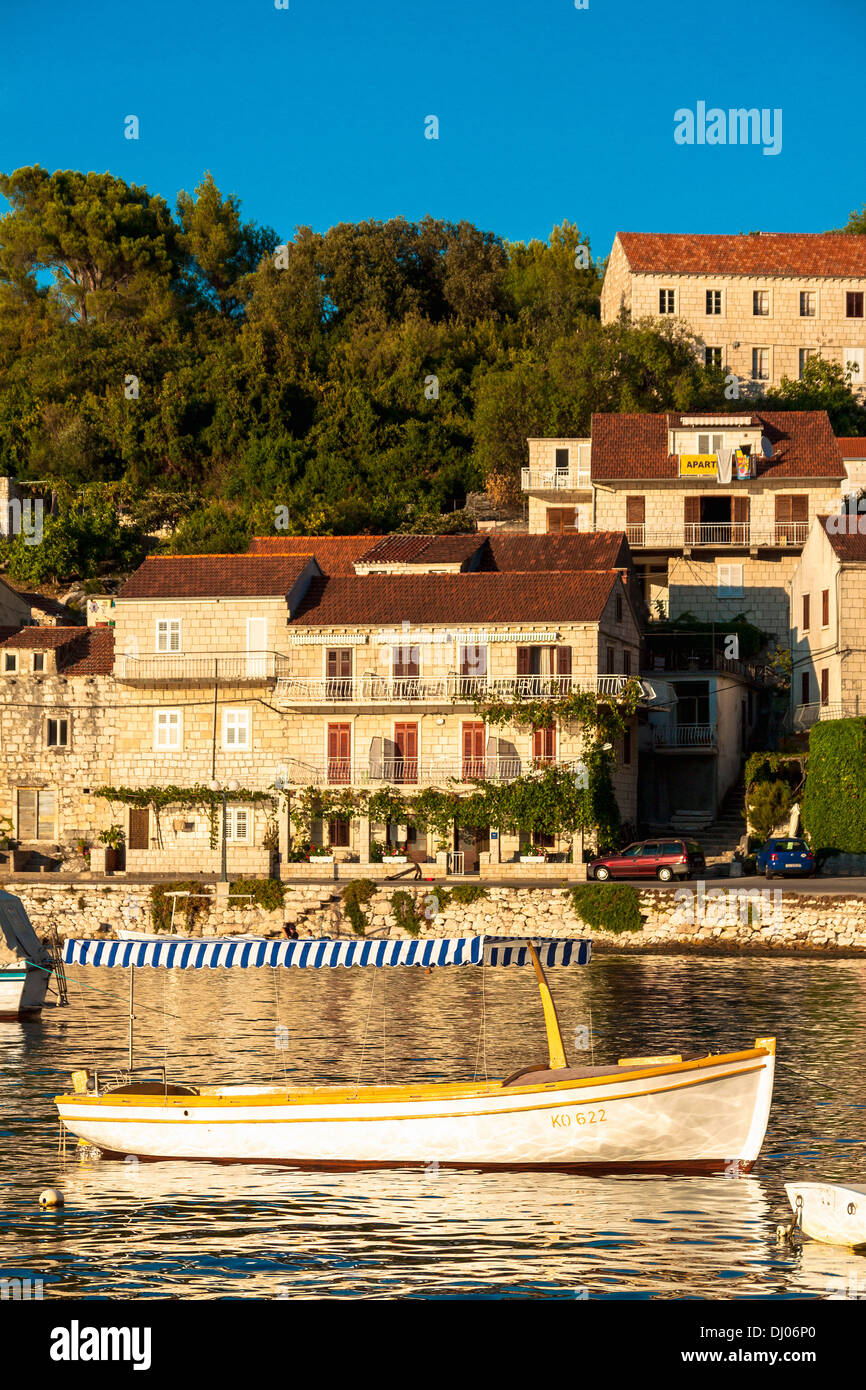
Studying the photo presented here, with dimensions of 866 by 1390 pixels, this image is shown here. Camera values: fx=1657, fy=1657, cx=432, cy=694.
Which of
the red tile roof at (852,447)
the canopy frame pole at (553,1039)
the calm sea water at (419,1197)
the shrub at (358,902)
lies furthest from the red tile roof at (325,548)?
the canopy frame pole at (553,1039)

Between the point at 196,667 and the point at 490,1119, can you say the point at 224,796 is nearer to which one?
the point at 196,667

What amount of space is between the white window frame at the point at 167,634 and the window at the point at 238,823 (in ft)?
20.4

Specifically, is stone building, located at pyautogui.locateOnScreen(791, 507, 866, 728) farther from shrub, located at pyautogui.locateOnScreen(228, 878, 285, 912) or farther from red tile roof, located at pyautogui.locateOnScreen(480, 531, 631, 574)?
shrub, located at pyautogui.locateOnScreen(228, 878, 285, 912)

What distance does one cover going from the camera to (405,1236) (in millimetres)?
19391

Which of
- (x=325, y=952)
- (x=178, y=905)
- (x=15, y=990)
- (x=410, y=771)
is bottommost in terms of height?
(x=15, y=990)

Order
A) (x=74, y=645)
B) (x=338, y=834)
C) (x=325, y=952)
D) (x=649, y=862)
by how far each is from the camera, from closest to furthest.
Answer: (x=325, y=952)
(x=649, y=862)
(x=338, y=834)
(x=74, y=645)

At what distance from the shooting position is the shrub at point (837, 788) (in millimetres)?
51562

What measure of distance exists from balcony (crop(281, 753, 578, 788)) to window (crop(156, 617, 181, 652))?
6.09 m

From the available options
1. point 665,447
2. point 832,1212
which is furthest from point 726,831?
point 832,1212

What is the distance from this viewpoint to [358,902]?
164 ft

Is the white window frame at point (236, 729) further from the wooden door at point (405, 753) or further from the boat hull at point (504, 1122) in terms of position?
the boat hull at point (504, 1122)

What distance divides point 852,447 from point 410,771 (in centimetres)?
3298

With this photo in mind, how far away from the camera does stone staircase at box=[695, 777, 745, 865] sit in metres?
56.1
